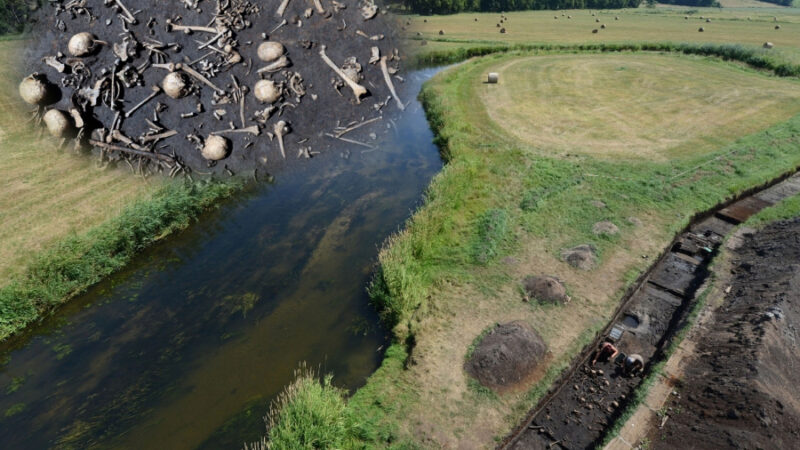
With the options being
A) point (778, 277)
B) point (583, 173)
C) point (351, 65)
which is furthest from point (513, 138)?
point (778, 277)

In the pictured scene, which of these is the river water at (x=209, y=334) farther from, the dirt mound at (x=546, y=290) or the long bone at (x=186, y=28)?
the long bone at (x=186, y=28)

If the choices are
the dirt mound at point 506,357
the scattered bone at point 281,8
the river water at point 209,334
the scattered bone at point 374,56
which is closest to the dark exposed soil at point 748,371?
the dirt mound at point 506,357

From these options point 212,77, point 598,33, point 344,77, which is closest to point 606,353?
point 344,77

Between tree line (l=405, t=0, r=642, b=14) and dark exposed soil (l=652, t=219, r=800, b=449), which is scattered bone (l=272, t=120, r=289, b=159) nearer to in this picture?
dark exposed soil (l=652, t=219, r=800, b=449)

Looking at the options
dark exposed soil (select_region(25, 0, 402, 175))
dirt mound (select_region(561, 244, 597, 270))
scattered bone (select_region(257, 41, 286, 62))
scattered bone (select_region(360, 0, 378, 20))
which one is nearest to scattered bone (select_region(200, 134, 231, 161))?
dark exposed soil (select_region(25, 0, 402, 175))

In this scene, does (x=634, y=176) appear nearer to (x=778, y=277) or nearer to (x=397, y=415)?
(x=778, y=277)

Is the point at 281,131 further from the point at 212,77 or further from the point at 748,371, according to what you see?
the point at 748,371

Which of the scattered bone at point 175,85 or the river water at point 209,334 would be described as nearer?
the river water at point 209,334
